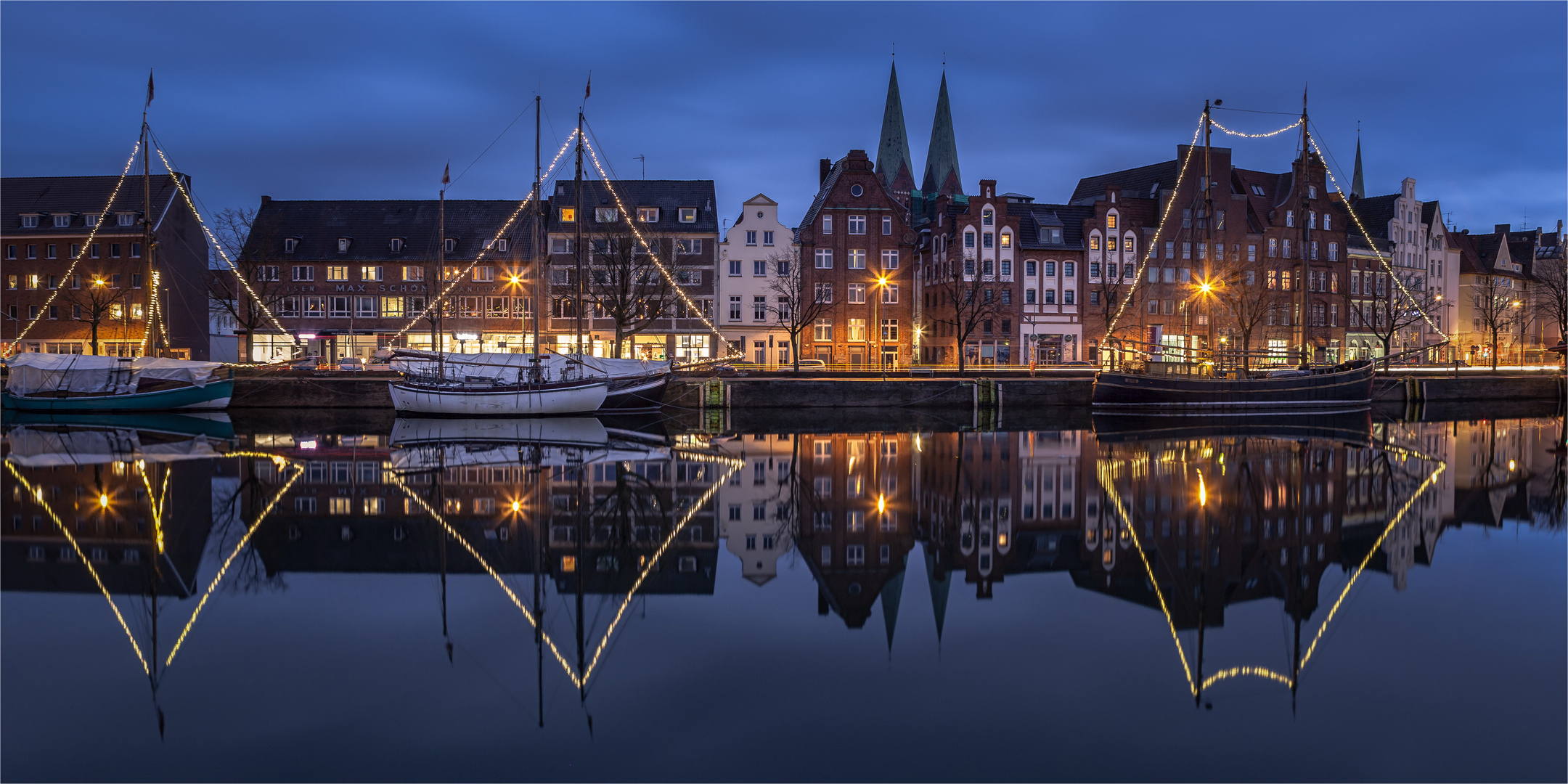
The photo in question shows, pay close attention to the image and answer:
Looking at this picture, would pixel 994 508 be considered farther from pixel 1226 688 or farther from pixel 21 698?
pixel 21 698

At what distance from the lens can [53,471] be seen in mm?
24531

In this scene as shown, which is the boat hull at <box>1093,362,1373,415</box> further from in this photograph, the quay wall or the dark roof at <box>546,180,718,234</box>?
the dark roof at <box>546,180,718,234</box>

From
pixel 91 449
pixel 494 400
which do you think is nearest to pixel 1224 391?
pixel 494 400

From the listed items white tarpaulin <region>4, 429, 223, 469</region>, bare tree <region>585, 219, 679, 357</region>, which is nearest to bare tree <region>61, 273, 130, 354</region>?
bare tree <region>585, 219, 679, 357</region>

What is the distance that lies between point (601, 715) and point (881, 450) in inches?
877

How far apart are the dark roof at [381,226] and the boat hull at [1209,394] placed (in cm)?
4134

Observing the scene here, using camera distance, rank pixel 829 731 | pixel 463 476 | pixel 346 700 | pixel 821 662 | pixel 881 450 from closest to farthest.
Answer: pixel 829 731 < pixel 346 700 < pixel 821 662 < pixel 463 476 < pixel 881 450

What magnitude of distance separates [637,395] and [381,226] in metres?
36.9

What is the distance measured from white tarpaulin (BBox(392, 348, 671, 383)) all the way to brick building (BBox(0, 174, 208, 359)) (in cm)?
3224

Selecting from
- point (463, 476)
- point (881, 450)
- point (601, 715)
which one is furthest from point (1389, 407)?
point (601, 715)

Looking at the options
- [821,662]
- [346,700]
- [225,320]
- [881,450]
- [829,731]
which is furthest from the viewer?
[225,320]

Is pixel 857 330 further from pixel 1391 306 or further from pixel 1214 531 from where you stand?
pixel 1214 531

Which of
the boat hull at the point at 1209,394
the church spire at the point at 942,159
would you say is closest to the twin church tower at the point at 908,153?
the church spire at the point at 942,159

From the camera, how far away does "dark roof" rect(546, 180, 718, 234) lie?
7262 centimetres
